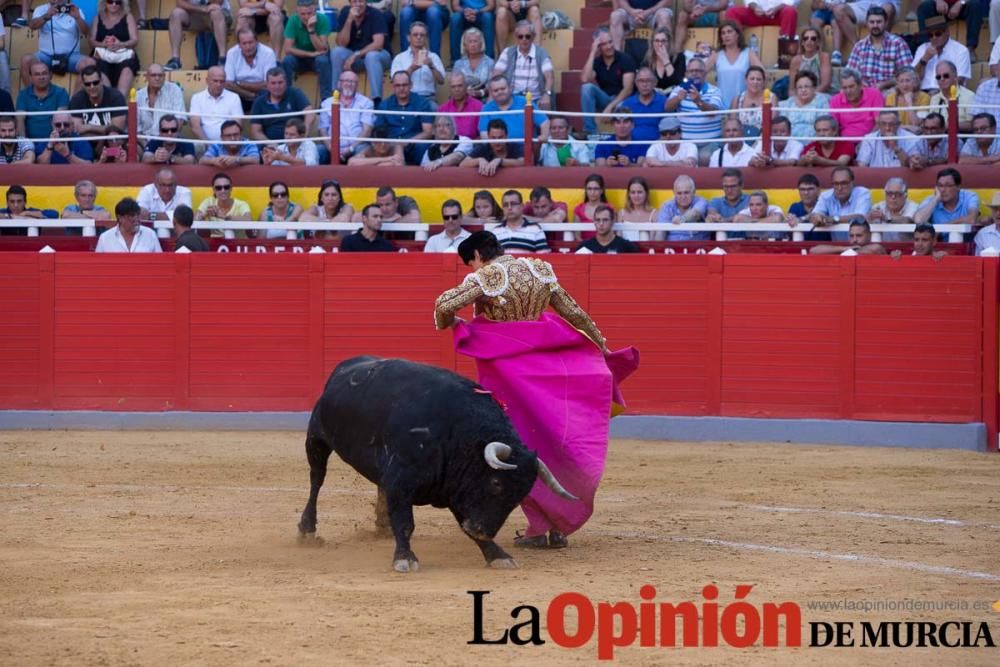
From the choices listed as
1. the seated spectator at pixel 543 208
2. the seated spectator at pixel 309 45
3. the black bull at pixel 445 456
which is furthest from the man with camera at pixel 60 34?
the black bull at pixel 445 456

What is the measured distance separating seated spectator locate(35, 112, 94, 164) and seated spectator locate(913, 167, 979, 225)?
285 inches

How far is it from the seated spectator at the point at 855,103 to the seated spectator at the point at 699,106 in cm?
100

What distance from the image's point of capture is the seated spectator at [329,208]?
12.4m

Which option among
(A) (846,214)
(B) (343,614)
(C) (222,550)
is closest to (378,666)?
(B) (343,614)

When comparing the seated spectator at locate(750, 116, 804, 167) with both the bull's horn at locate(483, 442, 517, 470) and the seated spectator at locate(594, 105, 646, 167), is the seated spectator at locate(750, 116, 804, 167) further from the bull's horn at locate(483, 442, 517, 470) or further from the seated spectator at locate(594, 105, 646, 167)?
the bull's horn at locate(483, 442, 517, 470)

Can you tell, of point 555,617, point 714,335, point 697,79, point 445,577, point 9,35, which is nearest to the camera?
point 555,617

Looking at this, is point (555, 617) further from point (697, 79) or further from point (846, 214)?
point (697, 79)

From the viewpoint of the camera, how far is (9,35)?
15.3 meters

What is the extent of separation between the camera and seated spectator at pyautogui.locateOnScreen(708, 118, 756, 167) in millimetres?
12766

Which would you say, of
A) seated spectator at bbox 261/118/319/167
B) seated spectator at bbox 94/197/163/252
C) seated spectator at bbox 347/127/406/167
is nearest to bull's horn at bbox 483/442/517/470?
seated spectator at bbox 94/197/163/252

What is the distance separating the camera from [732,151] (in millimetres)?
12945

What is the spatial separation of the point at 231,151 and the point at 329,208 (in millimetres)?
1707

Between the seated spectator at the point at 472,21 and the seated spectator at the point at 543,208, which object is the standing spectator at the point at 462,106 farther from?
the seated spectator at the point at 543,208

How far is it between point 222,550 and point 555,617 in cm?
193
